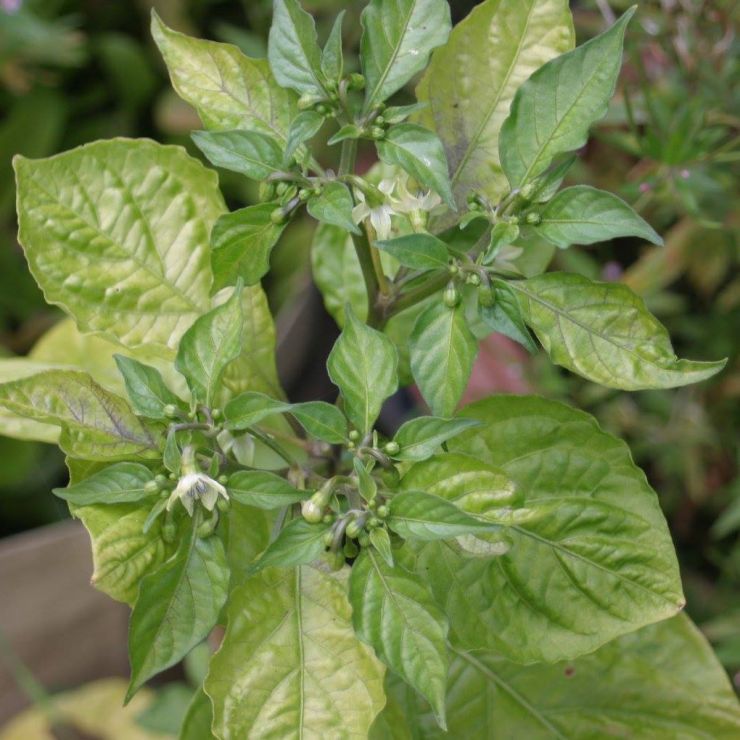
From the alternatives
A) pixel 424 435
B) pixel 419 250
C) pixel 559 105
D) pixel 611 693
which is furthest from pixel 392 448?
pixel 611 693

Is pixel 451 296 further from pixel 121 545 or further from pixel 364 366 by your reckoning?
pixel 121 545

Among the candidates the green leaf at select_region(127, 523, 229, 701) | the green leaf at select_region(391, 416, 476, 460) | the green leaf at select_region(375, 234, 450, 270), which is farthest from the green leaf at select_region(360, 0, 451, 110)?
the green leaf at select_region(127, 523, 229, 701)

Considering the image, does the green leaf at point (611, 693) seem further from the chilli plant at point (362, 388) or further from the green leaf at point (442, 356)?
the green leaf at point (442, 356)

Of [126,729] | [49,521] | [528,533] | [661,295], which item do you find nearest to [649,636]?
[528,533]

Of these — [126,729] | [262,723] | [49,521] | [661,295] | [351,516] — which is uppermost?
[351,516]

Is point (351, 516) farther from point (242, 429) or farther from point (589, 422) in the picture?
point (589, 422)

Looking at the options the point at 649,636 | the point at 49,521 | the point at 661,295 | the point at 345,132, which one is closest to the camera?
the point at 345,132

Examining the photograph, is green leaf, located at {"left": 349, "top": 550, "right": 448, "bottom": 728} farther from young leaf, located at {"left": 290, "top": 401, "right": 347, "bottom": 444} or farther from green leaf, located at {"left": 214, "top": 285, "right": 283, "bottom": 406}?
green leaf, located at {"left": 214, "top": 285, "right": 283, "bottom": 406}
